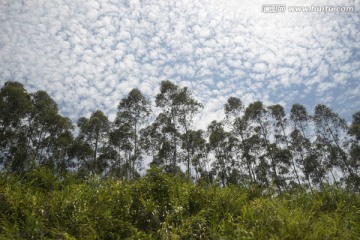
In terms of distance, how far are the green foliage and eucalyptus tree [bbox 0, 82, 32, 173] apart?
803 inches

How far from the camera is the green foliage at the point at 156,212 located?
423 cm

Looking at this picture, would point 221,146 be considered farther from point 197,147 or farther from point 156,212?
point 156,212

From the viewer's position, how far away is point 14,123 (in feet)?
83.5

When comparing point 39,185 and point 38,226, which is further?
point 39,185

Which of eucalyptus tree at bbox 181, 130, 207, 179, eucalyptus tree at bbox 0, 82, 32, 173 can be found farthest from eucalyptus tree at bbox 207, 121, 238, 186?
eucalyptus tree at bbox 0, 82, 32, 173

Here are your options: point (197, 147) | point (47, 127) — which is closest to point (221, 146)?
point (197, 147)

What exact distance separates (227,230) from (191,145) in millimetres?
33633

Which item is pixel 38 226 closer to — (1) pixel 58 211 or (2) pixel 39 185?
(1) pixel 58 211

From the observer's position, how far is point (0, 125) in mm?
24781

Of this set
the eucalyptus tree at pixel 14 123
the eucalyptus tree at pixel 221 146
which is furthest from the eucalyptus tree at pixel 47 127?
the eucalyptus tree at pixel 221 146

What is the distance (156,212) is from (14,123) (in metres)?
26.4

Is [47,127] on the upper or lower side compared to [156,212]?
upper

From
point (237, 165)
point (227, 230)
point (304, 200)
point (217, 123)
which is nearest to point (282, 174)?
point (237, 165)

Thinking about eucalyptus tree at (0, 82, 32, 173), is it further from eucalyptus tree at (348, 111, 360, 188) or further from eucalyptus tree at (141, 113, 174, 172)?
eucalyptus tree at (348, 111, 360, 188)
